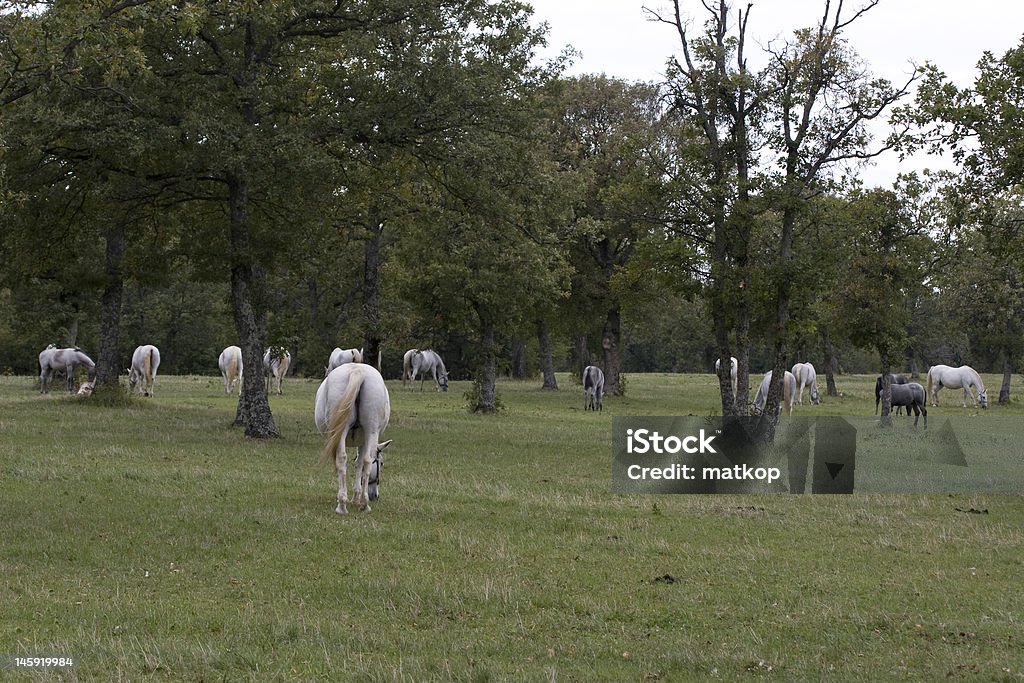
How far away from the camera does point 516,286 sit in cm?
3534

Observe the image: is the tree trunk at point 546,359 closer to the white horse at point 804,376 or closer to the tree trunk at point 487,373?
the white horse at point 804,376

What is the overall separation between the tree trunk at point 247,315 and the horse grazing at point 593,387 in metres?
18.3

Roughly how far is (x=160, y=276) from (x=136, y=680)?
2655cm

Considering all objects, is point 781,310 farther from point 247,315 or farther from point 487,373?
point 487,373

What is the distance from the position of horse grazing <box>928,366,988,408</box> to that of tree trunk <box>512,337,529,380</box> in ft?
88.2

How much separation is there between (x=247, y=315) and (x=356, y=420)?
11.6 metres

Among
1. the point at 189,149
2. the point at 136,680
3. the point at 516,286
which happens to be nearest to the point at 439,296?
the point at 516,286

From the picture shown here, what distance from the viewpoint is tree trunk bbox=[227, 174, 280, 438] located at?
25.0 meters

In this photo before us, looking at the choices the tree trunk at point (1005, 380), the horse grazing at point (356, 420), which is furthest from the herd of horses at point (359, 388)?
the tree trunk at point (1005, 380)

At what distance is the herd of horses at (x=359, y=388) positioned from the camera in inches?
575

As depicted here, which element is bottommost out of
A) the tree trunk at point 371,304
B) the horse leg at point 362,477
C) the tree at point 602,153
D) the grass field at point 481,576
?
the grass field at point 481,576

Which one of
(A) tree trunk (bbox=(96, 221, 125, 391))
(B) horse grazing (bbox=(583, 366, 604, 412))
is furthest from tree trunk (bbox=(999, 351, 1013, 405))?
(A) tree trunk (bbox=(96, 221, 125, 391))

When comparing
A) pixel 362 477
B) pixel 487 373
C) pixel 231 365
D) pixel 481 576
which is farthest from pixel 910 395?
pixel 481 576

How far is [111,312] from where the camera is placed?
Result: 3294cm
